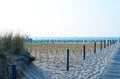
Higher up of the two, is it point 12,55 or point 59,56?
point 12,55

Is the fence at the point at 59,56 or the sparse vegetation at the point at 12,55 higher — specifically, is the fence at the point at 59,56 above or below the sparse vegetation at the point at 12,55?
below

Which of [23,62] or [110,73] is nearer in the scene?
[110,73]

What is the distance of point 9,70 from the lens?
557 inches

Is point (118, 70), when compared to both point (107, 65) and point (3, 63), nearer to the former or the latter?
point (107, 65)

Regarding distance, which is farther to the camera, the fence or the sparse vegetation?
the fence

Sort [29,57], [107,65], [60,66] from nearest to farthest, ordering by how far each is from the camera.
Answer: [107,65] < [29,57] < [60,66]

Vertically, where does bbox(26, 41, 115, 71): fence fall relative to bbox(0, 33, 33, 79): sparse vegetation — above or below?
below

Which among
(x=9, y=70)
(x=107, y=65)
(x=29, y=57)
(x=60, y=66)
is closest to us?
(x=9, y=70)

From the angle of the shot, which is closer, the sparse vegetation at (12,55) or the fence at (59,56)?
the sparse vegetation at (12,55)

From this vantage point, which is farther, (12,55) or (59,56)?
(59,56)

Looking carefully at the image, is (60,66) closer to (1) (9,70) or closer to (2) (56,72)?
(2) (56,72)

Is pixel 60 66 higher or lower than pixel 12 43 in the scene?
lower

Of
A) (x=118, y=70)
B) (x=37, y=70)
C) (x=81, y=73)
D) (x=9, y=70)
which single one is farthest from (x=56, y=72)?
(x=9, y=70)

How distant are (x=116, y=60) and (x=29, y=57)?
164 inches
